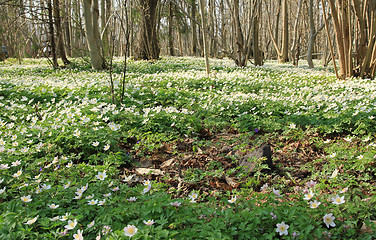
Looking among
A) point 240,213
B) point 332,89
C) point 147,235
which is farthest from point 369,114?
point 147,235

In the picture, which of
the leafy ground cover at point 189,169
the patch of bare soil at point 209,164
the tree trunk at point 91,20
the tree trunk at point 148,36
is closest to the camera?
the leafy ground cover at point 189,169

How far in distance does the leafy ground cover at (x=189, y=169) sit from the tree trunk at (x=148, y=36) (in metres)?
Result: 8.51

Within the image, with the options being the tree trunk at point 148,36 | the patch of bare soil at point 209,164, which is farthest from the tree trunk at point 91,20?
the patch of bare soil at point 209,164

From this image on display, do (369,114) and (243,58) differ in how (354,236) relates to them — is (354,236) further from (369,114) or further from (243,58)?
(243,58)

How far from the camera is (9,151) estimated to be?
8.80ft

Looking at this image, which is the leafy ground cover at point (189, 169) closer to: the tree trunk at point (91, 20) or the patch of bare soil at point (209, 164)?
the patch of bare soil at point (209, 164)

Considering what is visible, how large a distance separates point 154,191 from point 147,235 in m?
0.83

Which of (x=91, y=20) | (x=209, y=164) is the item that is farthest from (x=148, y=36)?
(x=209, y=164)

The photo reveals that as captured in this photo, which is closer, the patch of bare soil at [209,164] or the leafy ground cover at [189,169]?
the leafy ground cover at [189,169]

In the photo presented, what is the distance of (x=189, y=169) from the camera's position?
9.19 feet

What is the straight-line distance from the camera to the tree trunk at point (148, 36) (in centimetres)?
1286

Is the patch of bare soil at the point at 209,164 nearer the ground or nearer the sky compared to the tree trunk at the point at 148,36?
nearer the ground

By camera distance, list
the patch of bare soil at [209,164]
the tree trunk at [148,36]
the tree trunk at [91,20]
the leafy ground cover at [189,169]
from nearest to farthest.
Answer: the leafy ground cover at [189,169]
the patch of bare soil at [209,164]
the tree trunk at [91,20]
the tree trunk at [148,36]

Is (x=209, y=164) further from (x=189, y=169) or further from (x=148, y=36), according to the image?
(x=148, y=36)
